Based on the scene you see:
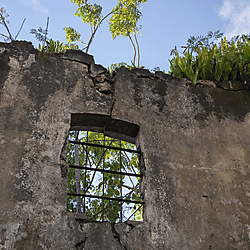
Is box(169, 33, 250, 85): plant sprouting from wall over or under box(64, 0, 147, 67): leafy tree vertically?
under

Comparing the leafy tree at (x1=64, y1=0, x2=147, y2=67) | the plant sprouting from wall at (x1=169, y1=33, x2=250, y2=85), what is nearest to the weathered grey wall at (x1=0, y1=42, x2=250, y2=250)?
the plant sprouting from wall at (x1=169, y1=33, x2=250, y2=85)

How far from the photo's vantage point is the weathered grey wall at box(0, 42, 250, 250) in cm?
292

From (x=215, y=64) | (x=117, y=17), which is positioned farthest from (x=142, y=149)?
(x=117, y=17)

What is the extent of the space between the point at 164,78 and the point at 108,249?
2.34 metres

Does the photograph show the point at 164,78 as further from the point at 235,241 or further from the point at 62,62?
the point at 235,241

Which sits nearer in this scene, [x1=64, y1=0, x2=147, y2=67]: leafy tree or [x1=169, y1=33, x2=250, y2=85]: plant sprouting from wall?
[x1=169, y1=33, x2=250, y2=85]: plant sprouting from wall

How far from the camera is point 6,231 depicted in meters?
2.72

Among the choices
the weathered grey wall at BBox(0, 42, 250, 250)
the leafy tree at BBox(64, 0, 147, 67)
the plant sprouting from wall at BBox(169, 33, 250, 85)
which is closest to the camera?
the weathered grey wall at BBox(0, 42, 250, 250)

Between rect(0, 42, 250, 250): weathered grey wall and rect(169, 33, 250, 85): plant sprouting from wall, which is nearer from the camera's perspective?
rect(0, 42, 250, 250): weathered grey wall

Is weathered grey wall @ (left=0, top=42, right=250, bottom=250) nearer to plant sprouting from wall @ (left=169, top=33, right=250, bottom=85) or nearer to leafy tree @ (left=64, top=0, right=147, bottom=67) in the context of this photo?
plant sprouting from wall @ (left=169, top=33, right=250, bottom=85)

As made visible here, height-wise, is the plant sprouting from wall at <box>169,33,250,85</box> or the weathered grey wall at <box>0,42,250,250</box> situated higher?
the plant sprouting from wall at <box>169,33,250,85</box>

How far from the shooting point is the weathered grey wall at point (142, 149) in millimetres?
2924

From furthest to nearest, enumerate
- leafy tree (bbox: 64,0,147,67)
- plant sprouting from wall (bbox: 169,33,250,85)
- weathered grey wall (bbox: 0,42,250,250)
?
1. leafy tree (bbox: 64,0,147,67)
2. plant sprouting from wall (bbox: 169,33,250,85)
3. weathered grey wall (bbox: 0,42,250,250)

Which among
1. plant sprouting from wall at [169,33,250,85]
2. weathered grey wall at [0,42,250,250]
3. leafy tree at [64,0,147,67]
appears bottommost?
weathered grey wall at [0,42,250,250]
